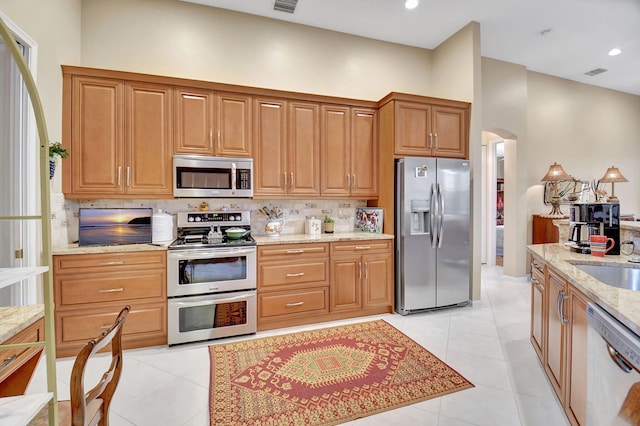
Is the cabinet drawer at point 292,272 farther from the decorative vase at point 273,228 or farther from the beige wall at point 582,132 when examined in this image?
the beige wall at point 582,132

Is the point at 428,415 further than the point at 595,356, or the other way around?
the point at 428,415

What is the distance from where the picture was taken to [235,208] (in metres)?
3.58

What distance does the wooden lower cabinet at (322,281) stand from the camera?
3.15 metres

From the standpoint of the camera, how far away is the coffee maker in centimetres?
228

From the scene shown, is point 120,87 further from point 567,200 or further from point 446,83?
point 567,200

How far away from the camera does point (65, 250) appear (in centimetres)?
259

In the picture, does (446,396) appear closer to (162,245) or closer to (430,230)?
(430,230)

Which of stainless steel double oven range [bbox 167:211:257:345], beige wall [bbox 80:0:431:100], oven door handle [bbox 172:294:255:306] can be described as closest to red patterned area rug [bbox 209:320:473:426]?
stainless steel double oven range [bbox 167:211:257:345]

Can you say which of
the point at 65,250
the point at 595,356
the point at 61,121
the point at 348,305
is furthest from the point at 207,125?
the point at 595,356

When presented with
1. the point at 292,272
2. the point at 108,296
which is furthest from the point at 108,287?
the point at 292,272

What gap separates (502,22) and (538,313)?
344cm

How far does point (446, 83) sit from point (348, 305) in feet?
10.6

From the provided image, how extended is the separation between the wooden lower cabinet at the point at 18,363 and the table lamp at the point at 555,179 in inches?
248

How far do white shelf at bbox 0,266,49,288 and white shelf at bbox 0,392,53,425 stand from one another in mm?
311
